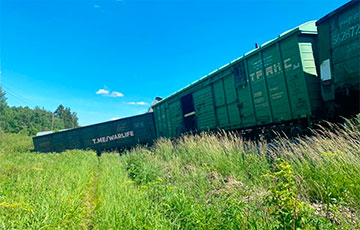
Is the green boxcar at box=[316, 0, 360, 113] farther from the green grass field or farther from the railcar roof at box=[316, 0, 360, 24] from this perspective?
the green grass field

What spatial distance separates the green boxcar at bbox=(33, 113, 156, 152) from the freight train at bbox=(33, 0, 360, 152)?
845cm

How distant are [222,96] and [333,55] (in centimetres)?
494

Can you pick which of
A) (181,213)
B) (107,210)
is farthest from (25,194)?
(181,213)

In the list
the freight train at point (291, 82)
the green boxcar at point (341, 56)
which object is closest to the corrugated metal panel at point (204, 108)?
the freight train at point (291, 82)

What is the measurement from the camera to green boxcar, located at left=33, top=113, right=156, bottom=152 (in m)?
19.0

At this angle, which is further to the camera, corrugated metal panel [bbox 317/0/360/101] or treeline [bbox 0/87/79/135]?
treeline [bbox 0/87/79/135]

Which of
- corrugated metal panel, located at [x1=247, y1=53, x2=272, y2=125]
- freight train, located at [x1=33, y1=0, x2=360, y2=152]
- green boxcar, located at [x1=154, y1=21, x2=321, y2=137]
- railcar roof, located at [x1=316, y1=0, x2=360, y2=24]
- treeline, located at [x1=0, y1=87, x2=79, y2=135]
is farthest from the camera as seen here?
treeline, located at [x1=0, y1=87, x2=79, y2=135]

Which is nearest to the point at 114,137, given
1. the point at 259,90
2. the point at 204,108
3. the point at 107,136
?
the point at 107,136

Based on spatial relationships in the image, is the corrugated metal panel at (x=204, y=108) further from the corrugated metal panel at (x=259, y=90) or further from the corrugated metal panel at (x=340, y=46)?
the corrugated metal panel at (x=340, y=46)

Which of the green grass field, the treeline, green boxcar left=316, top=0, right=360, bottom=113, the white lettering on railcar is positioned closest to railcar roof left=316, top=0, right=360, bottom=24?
green boxcar left=316, top=0, right=360, bottom=113

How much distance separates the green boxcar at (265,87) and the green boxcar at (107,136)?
839cm

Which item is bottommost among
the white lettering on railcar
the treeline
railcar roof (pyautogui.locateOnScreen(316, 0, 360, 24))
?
the white lettering on railcar

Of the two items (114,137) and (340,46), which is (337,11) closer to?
(340,46)

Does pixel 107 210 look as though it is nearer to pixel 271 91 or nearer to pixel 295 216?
pixel 295 216
